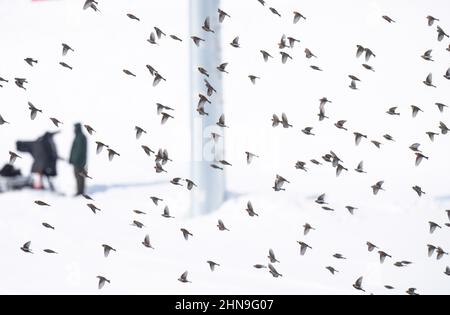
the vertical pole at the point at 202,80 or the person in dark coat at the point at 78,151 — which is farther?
the person in dark coat at the point at 78,151

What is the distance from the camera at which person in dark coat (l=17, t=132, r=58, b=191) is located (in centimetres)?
1264

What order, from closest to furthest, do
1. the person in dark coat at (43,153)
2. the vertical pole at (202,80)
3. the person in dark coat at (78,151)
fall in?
the vertical pole at (202,80)
the person in dark coat at (43,153)
the person in dark coat at (78,151)

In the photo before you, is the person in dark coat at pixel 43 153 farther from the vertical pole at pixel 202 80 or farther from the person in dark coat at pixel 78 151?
the vertical pole at pixel 202 80

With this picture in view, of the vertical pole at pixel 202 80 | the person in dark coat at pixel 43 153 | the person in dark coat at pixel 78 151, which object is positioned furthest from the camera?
the person in dark coat at pixel 78 151

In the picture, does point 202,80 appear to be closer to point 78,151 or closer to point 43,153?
point 78,151

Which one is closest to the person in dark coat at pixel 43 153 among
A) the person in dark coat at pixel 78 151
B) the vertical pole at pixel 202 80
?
the person in dark coat at pixel 78 151

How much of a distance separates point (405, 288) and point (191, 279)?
2.24m

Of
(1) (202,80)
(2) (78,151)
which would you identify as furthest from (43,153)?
(1) (202,80)

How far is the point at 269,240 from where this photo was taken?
29.5 feet

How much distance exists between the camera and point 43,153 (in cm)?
1266

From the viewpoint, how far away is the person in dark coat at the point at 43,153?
12.6 meters

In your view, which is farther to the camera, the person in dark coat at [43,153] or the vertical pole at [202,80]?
the person in dark coat at [43,153]
